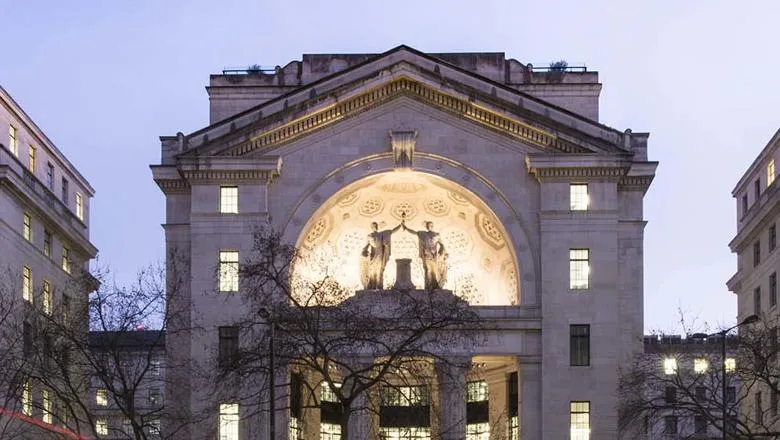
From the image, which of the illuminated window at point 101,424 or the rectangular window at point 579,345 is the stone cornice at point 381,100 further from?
the illuminated window at point 101,424

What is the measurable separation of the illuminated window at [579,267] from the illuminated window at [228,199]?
16857 millimetres

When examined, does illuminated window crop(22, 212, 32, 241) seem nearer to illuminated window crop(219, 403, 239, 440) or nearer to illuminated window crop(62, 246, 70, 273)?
illuminated window crop(62, 246, 70, 273)

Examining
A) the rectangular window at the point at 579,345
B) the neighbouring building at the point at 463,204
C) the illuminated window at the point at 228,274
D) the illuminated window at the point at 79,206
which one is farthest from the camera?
the illuminated window at the point at 79,206

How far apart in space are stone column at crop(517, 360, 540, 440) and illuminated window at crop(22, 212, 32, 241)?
28447 mm

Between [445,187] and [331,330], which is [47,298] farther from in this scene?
[331,330]

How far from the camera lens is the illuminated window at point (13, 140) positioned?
87.1 meters

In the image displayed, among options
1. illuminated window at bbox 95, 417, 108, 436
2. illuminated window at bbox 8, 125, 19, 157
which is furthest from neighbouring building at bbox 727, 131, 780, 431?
illuminated window at bbox 8, 125, 19, 157

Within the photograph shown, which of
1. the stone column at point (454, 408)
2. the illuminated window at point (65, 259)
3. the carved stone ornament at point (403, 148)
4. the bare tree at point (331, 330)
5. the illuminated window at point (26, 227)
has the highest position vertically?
the carved stone ornament at point (403, 148)

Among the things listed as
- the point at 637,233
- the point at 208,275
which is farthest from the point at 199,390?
the point at 637,233

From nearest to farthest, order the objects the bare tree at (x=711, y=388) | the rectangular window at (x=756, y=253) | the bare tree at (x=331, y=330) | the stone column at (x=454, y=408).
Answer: the bare tree at (x=331, y=330) < the bare tree at (x=711, y=388) < the stone column at (x=454, y=408) < the rectangular window at (x=756, y=253)

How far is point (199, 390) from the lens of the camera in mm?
77625

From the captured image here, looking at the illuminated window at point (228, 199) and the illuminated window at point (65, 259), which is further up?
the illuminated window at point (228, 199)

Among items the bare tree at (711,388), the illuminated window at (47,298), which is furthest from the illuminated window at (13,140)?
the bare tree at (711,388)

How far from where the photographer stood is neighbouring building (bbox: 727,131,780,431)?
88.4 metres
